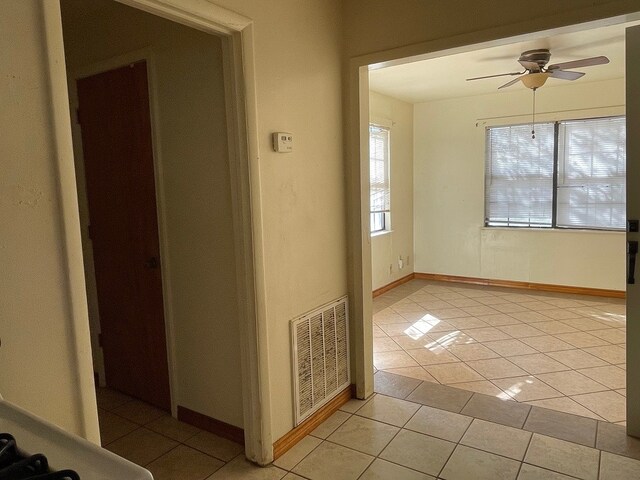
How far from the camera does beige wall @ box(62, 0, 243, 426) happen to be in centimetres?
231

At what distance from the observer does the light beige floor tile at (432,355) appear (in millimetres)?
3521

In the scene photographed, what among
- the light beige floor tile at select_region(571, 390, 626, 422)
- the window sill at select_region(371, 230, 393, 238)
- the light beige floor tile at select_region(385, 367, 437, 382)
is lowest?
the light beige floor tile at select_region(571, 390, 626, 422)

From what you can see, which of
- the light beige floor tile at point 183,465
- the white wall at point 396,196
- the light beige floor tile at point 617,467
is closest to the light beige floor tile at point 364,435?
the light beige floor tile at point 183,465

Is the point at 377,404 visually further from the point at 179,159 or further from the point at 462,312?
the point at 462,312

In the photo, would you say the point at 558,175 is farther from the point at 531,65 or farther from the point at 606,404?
the point at 606,404

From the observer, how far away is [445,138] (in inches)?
239

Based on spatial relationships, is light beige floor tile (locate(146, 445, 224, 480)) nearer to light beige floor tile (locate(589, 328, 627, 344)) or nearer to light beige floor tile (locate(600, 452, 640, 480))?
light beige floor tile (locate(600, 452, 640, 480))

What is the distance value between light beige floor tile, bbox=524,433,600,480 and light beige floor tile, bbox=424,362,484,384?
0.78 m

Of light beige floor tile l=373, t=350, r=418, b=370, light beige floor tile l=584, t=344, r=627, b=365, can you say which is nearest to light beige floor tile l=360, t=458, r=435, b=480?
light beige floor tile l=373, t=350, r=418, b=370

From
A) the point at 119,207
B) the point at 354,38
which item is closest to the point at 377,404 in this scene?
the point at 119,207

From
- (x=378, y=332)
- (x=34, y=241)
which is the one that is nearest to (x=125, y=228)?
(x=34, y=241)

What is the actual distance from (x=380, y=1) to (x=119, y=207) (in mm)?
1972

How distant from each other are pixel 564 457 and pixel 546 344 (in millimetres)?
1720

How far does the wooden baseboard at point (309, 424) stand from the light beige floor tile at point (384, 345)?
0.92m
